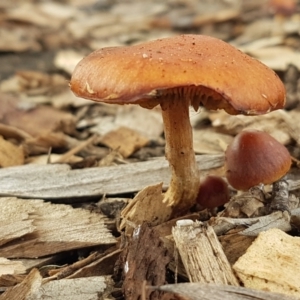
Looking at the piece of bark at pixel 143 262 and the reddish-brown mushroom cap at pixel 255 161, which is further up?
the reddish-brown mushroom cap at pixel 255 161

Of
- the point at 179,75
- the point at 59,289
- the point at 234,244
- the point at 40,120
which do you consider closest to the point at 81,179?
the point at 59,289

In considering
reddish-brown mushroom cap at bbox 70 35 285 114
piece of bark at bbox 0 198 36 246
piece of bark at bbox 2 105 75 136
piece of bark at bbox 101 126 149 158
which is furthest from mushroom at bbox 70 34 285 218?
piece of bark at bbox 2 105 75 136

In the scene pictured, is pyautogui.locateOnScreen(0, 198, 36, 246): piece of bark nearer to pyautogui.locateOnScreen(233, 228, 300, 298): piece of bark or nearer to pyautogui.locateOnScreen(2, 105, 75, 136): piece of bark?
pyautogui.locateOnScreen(233, 228, 300, 298): piece of bark

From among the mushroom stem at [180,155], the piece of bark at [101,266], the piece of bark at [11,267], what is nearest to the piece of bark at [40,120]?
the mushroom stem at [180,155]

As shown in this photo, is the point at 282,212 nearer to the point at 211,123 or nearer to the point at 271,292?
the point at 271,292

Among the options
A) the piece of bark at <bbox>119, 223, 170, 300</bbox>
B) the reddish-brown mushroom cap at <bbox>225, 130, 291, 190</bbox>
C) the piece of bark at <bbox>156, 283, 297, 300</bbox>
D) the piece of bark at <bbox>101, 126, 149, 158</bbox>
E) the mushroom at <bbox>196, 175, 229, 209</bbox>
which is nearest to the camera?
the piece of bark at <bbox>156, 283, 297, 300</bbox>

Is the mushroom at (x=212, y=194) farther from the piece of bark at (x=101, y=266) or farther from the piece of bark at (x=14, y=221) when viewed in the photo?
the piece of bark at (x=14, y=221)

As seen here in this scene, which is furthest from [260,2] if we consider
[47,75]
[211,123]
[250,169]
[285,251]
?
[285,251]
